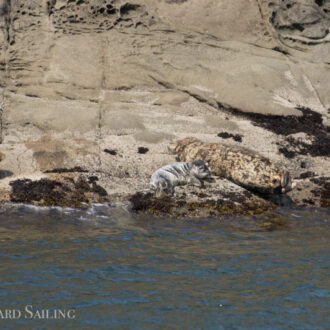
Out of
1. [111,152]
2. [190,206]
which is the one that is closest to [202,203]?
[190,206]

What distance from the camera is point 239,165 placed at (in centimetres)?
1252

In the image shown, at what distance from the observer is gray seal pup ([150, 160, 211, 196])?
12.1 m

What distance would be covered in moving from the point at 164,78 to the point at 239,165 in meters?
4.66

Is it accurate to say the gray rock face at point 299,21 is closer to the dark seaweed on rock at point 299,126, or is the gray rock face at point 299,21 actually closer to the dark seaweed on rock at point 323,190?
the dark seaweed on rock at point 299,126

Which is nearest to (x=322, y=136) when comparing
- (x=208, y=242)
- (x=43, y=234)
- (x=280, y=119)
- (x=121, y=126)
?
(x=280, y=119)

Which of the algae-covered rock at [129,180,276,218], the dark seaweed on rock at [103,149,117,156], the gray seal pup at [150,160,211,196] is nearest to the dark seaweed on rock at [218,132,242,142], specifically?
the gray seal pup at [150,160,211,196]

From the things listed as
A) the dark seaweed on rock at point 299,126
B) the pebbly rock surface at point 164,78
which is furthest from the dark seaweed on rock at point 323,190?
the dark seaweed on rock at point 299,126

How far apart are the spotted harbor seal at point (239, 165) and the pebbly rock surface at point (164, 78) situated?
1.51 feet

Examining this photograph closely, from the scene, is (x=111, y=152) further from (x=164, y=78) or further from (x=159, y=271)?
(x=159, y=271)

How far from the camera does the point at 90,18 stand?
16.4 metres

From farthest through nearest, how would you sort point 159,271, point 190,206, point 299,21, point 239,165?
point 299,21 → point 239,165 → point 190,206 → point 159,271

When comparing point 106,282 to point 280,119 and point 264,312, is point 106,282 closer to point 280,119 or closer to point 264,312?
point 264,312

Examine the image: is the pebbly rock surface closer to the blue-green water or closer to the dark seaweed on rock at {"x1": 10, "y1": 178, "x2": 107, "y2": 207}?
the dark seaweed on rock at {"x1": 10, "y1": 178, "x2": 107, "y2": 207}

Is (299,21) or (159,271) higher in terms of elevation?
(299,21)
